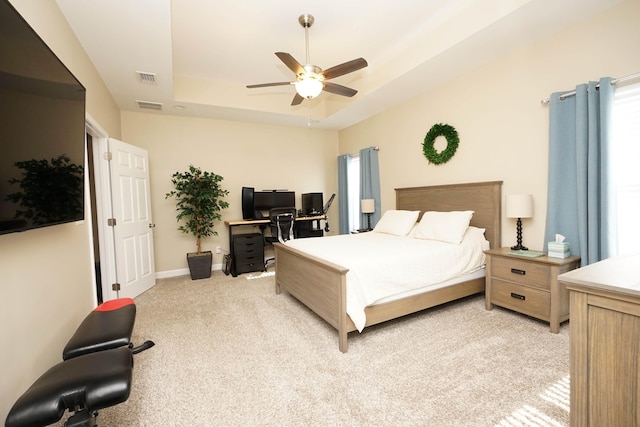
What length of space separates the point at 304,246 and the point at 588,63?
10.1 ft

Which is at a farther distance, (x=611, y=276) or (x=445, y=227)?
(x=445, y=227)

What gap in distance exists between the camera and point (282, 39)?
3.15m

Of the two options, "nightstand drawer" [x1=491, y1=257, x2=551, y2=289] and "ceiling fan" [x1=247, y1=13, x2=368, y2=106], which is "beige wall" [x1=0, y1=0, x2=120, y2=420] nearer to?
"ceiling fan" [x1=247, y1=13, x2=368, y2=106]

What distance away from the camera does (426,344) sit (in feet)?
7.19

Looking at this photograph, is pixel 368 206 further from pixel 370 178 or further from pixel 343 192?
pixel 343 192

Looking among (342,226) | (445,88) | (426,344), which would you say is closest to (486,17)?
(445,88)

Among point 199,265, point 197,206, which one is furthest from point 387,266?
point 197,206

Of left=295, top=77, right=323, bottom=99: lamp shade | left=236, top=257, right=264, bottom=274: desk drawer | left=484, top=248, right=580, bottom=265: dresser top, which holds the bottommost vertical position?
left=236, top=257, right=264, bottom=274: desk drawer

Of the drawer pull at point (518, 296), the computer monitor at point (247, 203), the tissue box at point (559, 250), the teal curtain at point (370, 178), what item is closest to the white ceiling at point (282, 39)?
the teal curtain at point (370, 178)

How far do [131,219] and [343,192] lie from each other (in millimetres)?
3610

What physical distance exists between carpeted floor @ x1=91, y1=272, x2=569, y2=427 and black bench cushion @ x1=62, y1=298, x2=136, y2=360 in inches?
17.7

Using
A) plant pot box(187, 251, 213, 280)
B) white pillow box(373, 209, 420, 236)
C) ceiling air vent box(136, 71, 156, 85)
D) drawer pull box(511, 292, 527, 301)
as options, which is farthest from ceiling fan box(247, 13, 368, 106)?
plant pot box(187, 251, 213, 280)

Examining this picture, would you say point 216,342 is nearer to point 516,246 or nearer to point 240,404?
point 240,404

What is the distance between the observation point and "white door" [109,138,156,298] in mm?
3352
